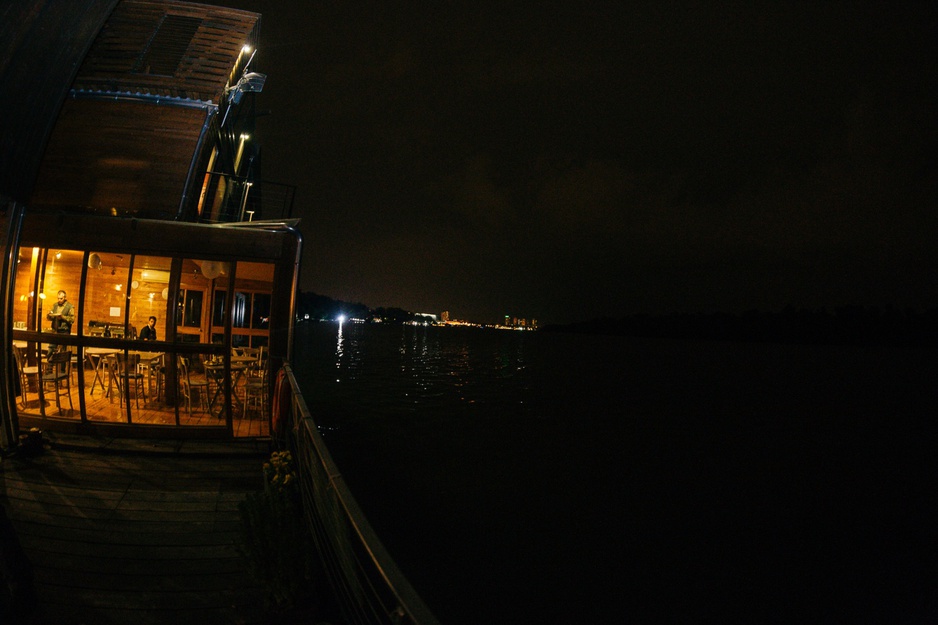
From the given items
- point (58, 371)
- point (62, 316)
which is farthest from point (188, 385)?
point (62, 316)

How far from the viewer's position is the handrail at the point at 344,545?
5.92 feet

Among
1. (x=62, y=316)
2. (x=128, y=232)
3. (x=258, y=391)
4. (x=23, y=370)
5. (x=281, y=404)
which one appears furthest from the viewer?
(x=258, y=391)

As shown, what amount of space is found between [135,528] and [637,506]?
1172cm

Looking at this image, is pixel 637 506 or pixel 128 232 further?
pixel 637 506

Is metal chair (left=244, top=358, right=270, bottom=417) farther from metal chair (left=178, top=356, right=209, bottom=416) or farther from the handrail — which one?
the handrail

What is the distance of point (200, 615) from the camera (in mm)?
3424

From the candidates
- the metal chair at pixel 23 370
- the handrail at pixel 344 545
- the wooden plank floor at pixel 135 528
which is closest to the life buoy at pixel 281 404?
the wooden plank floor at pixel 135 528

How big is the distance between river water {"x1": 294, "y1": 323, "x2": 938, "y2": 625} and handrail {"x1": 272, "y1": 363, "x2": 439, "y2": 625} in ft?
15.5

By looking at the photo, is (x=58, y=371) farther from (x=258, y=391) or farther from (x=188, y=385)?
(x=258, y=391)

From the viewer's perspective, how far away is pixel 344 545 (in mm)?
2771

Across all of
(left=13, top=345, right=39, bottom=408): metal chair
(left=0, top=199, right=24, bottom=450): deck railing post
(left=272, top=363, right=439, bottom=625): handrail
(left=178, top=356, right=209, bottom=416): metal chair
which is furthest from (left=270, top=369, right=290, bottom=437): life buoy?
(left=13, top=345, right=39, bottom=408): metal chair

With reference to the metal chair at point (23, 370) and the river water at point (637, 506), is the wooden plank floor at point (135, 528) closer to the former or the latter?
the metal chair at point (23, 370)

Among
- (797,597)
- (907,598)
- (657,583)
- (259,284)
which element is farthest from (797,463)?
(259,284)

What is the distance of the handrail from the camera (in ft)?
5.92
